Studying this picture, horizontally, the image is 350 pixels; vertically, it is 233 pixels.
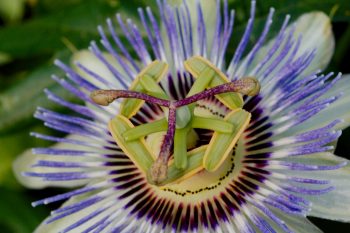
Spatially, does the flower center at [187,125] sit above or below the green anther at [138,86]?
below

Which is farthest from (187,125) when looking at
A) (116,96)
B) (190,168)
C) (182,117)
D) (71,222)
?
(71,222)

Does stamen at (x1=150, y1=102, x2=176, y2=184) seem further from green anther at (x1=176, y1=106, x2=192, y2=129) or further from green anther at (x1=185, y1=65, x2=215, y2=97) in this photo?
green anther at (x1=185, y1=65, x2=215, y2=97)

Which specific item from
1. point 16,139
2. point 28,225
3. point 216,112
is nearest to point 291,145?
point 216,112

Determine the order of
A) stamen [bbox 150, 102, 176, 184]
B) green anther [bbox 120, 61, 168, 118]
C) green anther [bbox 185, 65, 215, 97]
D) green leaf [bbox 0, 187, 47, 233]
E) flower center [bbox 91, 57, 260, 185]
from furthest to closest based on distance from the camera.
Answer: green leaf [bbox 0, 187, 47, 233] → green anther [bbox 120, 61, 168, 118] → green anther [bbox 185, 65, 215, 97] → flower center [bbox 91, 57, 260, 185] → stamen [bbox 150, 102, 176, 184]

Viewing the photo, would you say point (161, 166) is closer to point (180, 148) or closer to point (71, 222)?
A: point (180, 148)

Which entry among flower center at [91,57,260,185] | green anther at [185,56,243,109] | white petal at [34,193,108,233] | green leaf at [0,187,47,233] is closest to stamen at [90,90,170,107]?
flower center at [91,57,260,185]

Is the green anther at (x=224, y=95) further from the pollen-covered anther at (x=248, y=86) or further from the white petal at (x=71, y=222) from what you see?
the white petal at (x=71, y=222)

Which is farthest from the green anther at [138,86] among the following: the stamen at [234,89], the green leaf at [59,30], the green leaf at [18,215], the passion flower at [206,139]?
the green leaf at [18,215]
